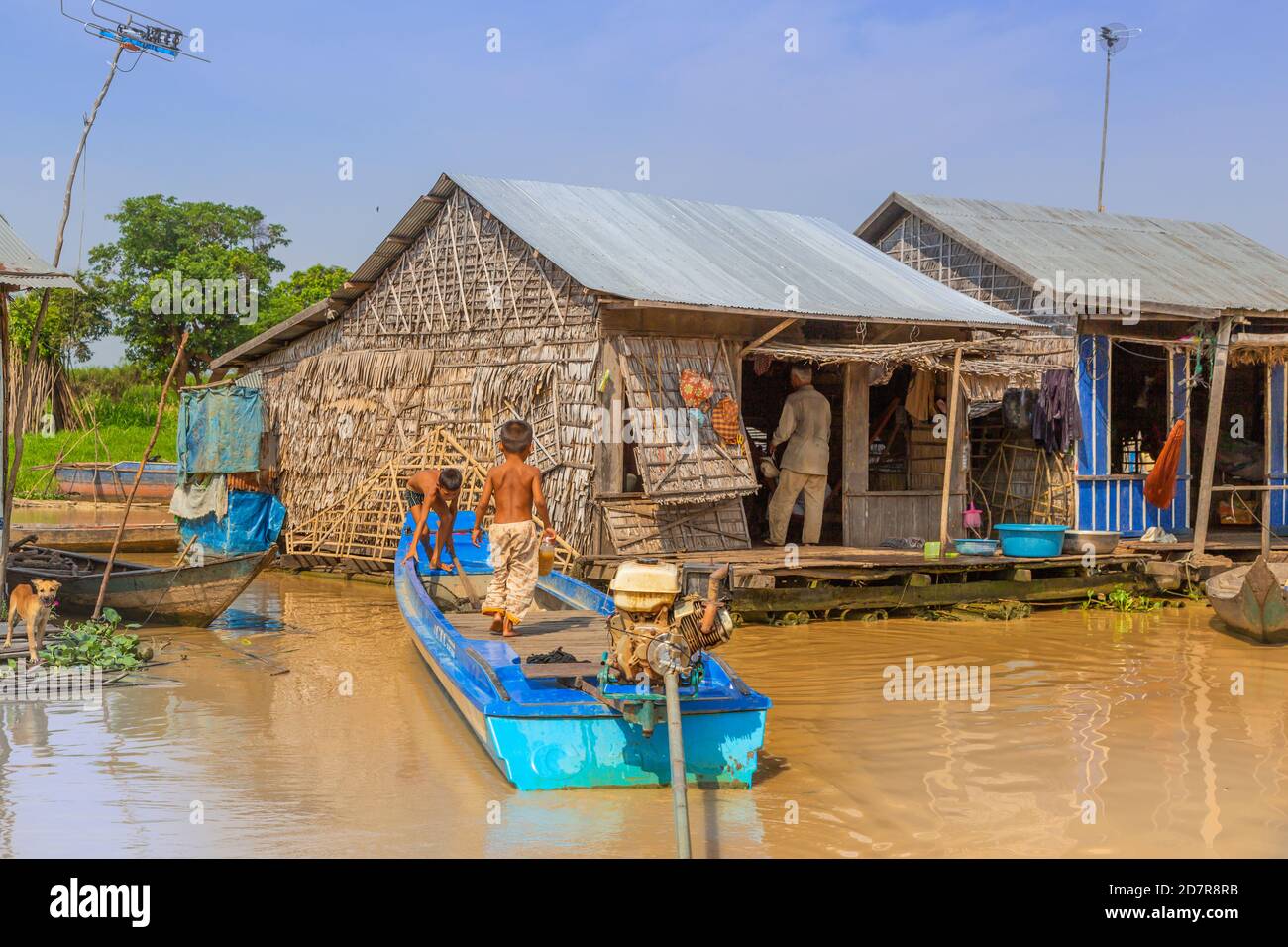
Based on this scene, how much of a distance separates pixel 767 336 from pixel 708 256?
219cm

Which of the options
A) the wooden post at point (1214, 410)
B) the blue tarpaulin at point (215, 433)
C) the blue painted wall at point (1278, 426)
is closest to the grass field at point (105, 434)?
the blue tarpaulin at point (215, 433)

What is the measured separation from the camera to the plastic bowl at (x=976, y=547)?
13.0m

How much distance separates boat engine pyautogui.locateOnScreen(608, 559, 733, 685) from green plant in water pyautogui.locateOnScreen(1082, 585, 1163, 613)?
8.73 meters

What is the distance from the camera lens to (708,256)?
1477 cm

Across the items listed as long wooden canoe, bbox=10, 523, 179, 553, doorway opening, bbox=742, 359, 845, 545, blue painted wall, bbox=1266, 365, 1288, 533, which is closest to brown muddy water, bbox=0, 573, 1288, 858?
doorway opening, bbox=742, 359, 845, 545

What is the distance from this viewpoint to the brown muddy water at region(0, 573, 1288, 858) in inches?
228

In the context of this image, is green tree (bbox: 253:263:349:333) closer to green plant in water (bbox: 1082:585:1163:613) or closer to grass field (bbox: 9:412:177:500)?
grass field (bbox: 9:412:177:500)

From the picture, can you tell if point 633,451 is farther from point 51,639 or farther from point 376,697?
point 51,639

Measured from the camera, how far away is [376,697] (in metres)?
8.89

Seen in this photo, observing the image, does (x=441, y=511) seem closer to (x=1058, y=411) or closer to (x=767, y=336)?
(x=767, y=336)

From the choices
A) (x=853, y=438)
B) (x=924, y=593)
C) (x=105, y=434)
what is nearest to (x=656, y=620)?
(x=924, y=593)

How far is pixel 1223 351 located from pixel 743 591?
6056 millimetres
